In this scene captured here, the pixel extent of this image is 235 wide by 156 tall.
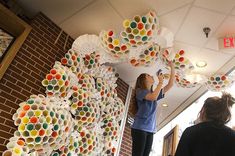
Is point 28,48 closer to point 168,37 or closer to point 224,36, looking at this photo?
point 168,37

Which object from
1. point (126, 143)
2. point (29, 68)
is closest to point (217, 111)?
point (29, 68)

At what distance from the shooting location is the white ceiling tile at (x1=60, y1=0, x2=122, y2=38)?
249cm

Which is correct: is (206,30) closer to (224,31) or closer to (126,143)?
(224,31)

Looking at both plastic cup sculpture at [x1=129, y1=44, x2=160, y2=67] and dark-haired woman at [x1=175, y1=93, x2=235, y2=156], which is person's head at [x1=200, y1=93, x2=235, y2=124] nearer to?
dark-haired woman at [x1=175, y1=93, x2=235, y2=156]

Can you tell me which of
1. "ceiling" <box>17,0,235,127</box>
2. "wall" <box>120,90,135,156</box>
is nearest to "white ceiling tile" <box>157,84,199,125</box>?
"ceiling" <box>17,0,235,127</box>

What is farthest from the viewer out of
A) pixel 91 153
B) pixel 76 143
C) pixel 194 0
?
pixel 91 153

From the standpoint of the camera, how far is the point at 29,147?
192 cm

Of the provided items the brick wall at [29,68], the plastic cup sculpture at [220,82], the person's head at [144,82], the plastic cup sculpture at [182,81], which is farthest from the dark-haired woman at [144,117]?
the brick wall at [29,68]

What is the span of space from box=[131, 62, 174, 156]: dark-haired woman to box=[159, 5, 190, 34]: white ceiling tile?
26.6 inches

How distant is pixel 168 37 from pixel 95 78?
1.04 meters

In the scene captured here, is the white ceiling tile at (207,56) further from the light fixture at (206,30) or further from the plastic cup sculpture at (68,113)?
the plastic cup sculpture at (68,113)

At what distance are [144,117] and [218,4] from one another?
1285 mm

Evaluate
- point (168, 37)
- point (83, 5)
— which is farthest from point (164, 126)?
point (83, 5)

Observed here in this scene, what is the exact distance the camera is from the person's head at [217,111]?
142cm
